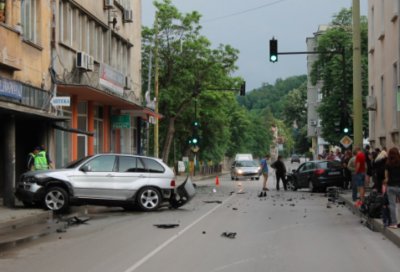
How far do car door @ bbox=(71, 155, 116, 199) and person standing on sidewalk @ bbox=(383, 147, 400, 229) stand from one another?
8.29 meters

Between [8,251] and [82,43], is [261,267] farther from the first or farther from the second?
[82,43]

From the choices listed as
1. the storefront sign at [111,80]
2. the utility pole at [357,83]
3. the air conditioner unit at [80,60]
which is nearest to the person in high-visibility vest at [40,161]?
the air conditioner unit at [80,60]

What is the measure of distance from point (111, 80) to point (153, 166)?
10618mm

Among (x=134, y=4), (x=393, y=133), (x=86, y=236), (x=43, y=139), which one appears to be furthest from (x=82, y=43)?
(x=86, y=236)

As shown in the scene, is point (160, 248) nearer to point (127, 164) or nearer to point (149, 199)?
point (149, 199)

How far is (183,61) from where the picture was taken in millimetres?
46219

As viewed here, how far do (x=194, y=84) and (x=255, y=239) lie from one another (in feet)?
114

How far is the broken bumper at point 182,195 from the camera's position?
19078mm

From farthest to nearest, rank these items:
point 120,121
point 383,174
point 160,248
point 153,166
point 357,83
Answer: point 120,121
point 357,83
point 153,166
point 383,174
point 160,248

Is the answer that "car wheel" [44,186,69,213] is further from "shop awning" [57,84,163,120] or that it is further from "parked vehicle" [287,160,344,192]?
"parked vehicle" [287,160,344,192]

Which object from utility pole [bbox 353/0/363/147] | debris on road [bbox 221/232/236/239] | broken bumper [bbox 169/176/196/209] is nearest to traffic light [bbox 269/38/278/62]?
utility pole [bbox 353/0/363/147]

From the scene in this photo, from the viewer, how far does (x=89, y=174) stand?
1786 cm

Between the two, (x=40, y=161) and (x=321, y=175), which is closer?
(x=40, y=161)

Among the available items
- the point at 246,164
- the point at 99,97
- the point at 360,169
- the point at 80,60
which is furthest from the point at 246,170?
the point at 360,169
